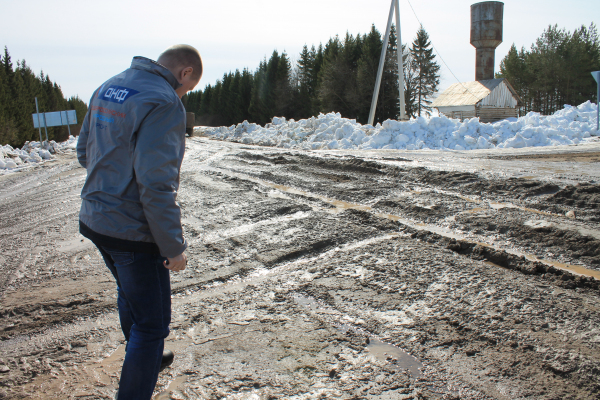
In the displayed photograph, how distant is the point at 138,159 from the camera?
1556 mm

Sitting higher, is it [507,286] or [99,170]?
[99,170]

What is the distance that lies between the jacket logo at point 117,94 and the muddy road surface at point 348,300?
144cm

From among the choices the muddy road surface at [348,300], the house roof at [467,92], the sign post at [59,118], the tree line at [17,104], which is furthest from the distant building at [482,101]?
the tree line at [17,104]

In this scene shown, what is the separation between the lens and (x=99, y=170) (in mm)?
1688

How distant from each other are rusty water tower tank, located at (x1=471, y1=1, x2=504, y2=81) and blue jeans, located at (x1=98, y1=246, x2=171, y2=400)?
34.8 metres

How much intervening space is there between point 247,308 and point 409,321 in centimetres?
114

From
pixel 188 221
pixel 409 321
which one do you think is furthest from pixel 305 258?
pixel 188 221

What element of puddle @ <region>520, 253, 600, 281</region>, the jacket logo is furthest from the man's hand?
puddle @ <region>520, 253, 600, 281</region>

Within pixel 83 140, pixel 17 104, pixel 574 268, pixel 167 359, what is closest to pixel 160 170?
pixel 83 140

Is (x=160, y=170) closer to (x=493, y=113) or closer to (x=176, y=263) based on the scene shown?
(x=176, y=263)

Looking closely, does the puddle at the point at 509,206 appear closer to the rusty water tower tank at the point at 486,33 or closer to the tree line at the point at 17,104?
the rusty water tower tank at the point at 486,33

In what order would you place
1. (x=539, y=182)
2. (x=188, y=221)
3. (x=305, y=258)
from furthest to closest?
(x=539, y=182) < (x=188, y=221) < (x=305, y=258)

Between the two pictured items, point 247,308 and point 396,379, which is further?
point 247,308

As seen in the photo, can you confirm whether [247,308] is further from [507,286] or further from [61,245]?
[61,245]
